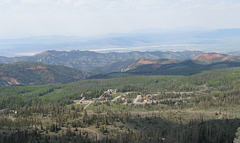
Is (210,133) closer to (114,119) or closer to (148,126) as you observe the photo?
(148,126)

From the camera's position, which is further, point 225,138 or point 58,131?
point 58,131

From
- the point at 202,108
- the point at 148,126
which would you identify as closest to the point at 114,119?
the point at 148,126

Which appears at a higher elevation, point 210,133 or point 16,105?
point 210,133

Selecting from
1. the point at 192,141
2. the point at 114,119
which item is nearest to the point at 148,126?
the point at 114,119

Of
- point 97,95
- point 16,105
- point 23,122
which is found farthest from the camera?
point 97,95

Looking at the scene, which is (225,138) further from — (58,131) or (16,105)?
(16,105)

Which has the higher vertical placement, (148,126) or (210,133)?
(210,133)

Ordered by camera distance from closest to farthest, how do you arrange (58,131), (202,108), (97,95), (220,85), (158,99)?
1. (58,131)
2. (202,108)
3. (158,99)
4. (97,95)
5. (220,85)

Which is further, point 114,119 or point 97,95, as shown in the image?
point 97,95

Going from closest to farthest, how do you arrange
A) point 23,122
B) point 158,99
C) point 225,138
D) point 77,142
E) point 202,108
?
1. point 225,138
2. point 77,142
3. point 23,122
4. point 202,108
5. point 158,99
